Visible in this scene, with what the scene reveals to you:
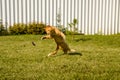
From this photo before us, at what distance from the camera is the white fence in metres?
11.4

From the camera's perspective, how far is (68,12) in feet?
37.9

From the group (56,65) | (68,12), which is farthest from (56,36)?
(68,12)

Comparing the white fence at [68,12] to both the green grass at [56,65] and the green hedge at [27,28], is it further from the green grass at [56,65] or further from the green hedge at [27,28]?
the green grass at [56,65]

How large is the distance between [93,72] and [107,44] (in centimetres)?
352

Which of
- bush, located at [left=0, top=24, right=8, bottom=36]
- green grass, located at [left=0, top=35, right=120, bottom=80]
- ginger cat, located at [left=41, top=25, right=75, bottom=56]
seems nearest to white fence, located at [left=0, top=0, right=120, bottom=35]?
bush, located at [left=0, top=24, right=8, bottom=36]

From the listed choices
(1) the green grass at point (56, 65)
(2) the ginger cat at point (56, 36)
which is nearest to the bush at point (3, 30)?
(1) the green grass at point (56, 65)

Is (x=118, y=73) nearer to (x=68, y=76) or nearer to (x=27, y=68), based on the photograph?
(x=68, y=76)

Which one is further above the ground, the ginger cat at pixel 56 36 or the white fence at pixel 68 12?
the white fence at pixel 68 12

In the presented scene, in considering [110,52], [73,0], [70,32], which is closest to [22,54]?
[110,52]

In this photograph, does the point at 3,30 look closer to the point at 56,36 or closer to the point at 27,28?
the point at 27,28

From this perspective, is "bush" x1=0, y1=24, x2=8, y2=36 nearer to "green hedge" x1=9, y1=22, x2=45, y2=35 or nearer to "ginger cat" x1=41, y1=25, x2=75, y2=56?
"green hedge" x1=9, y1=22, x2=45, y2=35

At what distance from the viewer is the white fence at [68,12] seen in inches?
450

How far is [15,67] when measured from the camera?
4.97m

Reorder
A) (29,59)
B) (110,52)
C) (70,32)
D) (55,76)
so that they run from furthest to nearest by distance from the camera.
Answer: (70,32) < (110,52) < (29,59) < (55,76)
